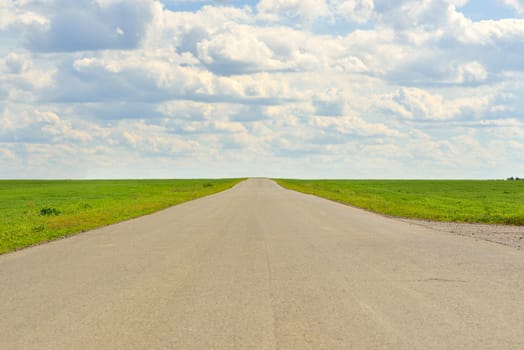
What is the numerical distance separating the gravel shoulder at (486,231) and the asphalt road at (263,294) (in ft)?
4.44

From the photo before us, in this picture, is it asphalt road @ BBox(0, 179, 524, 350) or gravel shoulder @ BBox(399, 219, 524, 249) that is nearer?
asphalt road @ BBox(0, 179, 524, 350)

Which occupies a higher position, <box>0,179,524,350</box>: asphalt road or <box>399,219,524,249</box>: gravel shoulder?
<box>399,219,524,249</box>: gravel shoulder

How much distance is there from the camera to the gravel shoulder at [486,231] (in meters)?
16.5

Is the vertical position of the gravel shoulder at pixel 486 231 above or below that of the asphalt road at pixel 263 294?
above

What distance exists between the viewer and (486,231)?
19250 mm

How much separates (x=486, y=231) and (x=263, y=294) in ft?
43.2

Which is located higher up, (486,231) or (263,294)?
(486,231)

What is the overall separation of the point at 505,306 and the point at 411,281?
6.94 feet

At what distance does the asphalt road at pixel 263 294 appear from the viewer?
6.27 meters

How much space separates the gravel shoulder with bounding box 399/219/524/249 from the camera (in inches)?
650

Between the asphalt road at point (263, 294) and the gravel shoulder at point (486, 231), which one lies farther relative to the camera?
the gravel shoulder at point (486, 231)

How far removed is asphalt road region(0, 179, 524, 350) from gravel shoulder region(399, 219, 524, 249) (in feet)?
4.44

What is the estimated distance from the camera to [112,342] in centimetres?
609

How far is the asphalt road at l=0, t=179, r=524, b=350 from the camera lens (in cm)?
627
